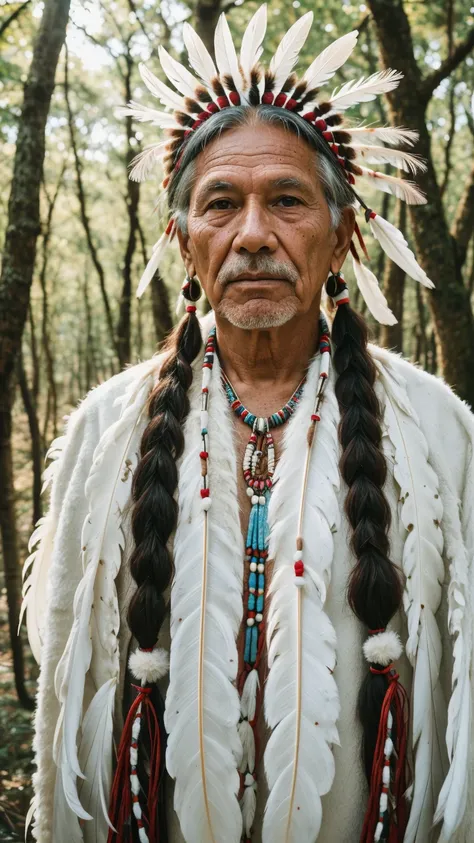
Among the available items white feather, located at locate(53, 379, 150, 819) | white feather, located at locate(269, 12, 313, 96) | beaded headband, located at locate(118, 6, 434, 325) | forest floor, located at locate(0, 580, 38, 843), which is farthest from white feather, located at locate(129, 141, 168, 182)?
forest floor, located at locate(0, 580, 38, 843)

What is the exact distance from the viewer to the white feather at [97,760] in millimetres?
2119

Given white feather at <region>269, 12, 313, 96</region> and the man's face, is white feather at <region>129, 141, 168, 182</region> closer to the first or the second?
the man's face

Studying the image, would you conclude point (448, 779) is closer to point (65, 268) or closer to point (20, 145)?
point (20, 145)

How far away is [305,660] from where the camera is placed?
2.02 m

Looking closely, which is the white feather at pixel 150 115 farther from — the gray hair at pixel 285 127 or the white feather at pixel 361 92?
the white feather at pixel 361 92

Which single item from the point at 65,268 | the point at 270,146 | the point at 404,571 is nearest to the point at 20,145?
the point at 270,146

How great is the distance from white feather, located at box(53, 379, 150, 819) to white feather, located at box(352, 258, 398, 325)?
0.95 metres

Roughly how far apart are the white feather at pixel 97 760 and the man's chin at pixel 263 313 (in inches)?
48.0

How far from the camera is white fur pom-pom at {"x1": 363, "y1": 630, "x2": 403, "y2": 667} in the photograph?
2047 millimetres

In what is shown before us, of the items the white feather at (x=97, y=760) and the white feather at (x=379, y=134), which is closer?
the white feather at (x=97, y=760)

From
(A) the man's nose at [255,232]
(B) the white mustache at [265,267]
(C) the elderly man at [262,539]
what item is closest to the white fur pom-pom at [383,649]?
(C) the elderly man at [262,539]

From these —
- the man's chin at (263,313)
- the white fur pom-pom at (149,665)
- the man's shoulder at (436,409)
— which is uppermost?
the man's chin at (263,313)

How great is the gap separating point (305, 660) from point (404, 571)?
409mm

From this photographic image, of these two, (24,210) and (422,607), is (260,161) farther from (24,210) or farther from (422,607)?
(24,210)
